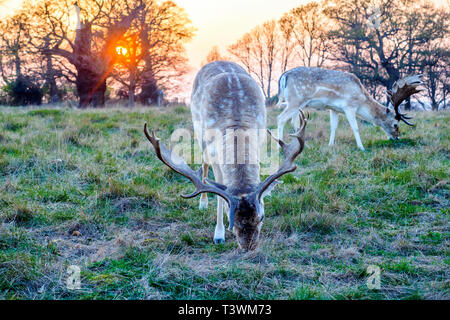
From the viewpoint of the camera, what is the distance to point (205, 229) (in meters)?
4.85

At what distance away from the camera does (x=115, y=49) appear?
23.6 metres

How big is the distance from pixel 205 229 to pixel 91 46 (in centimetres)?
2213

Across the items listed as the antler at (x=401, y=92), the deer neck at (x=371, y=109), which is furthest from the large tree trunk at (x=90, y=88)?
the antler at (x=401, y=92)

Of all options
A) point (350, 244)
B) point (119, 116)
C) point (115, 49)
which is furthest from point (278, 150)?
point (115, 49)

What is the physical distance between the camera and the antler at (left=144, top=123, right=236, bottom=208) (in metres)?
3.68

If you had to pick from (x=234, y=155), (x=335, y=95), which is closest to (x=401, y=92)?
(x=335, y=95)

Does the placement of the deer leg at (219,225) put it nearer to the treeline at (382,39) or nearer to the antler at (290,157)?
the antler at (290,157)

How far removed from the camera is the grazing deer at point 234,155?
3707 millimetres

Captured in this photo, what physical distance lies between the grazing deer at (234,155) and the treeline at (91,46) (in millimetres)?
18554

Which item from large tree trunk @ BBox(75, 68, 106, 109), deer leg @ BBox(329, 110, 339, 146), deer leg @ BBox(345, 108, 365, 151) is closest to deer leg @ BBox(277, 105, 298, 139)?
deer leg @ BBox(329, 110, 339, 146)

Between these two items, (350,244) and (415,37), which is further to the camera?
(415,37)

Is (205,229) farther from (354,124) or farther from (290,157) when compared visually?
(354,124)
